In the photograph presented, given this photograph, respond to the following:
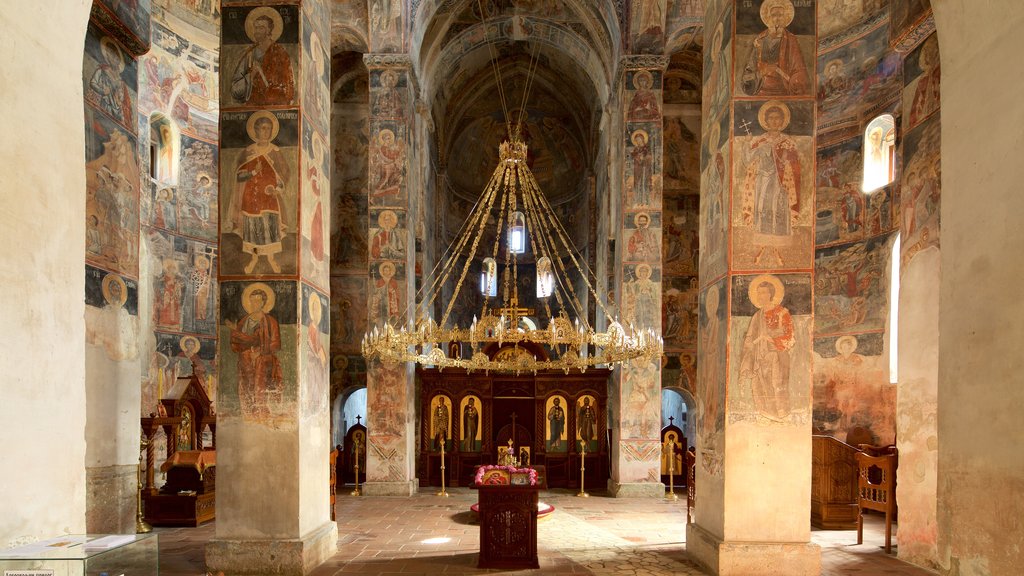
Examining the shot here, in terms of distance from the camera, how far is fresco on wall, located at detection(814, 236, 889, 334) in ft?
44.4

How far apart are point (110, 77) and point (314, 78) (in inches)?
110

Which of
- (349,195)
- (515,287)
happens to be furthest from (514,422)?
(349,195)

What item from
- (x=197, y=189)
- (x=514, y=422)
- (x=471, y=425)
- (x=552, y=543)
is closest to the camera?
(x=552, y=543)

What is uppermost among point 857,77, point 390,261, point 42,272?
point 857,77

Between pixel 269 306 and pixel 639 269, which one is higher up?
pixel 639 269

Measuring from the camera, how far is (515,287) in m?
11.1

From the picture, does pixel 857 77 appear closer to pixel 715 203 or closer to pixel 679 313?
pixel 679 313

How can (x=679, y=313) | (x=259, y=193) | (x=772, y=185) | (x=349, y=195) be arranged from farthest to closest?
1. (x=349, y=195)
2. (x=679, y=313)
3. (x=259, y=193)
4. (x=772, y=185)

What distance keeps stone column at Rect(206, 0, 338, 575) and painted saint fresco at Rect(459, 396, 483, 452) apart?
862 cm

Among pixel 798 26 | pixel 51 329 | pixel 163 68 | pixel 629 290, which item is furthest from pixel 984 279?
pixel 163 68

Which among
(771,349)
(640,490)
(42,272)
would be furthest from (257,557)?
(640,490)

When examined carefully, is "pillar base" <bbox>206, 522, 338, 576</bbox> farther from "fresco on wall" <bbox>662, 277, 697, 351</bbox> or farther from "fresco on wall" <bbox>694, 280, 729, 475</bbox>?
"fresco on wall" <bbox>662, 277, 697, 351</bbox>

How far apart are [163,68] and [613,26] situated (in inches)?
424

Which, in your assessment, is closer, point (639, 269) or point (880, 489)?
point (880, 489)
